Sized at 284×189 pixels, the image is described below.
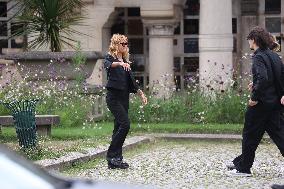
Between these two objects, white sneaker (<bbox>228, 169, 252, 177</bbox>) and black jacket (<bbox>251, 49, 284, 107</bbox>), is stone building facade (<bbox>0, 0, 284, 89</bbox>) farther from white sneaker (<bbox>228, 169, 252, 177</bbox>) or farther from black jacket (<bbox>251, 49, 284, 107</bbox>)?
black jacket (<bbox>251, 49, 284, 107</bbox>)

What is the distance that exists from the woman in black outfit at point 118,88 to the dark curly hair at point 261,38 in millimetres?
1640

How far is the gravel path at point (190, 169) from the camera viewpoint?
961cm

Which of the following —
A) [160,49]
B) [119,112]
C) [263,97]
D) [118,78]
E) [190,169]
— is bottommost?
[190,169]

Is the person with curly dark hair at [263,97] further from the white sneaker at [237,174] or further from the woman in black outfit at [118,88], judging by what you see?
the woman in black outfit at [118,88]

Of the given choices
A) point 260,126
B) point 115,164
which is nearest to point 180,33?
point 115,164

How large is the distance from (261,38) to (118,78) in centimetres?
184

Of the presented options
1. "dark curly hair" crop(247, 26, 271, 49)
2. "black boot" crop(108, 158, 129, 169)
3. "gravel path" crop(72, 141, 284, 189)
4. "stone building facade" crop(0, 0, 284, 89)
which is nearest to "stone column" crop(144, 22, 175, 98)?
"stone building facade" crop(0, 0, 284, 89)

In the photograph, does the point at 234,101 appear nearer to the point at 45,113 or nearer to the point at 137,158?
the point at 45,113

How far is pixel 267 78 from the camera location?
9.58 meters

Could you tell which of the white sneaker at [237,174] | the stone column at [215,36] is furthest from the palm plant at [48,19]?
the white sneaker at [237,174]

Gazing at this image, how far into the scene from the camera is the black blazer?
10.5 metres

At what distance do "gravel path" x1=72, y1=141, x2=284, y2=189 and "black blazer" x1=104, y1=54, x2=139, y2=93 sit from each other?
1023 millimetres

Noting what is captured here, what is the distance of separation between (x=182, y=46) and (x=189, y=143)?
1154 cm

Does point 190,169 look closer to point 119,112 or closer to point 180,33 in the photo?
point 119,112
